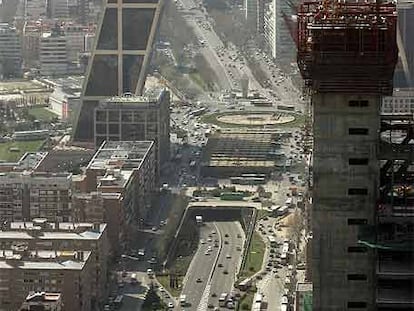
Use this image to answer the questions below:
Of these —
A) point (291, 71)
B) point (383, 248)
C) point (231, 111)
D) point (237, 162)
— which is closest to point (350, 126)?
point (383, 248)

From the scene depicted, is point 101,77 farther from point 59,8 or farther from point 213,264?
point 59,8

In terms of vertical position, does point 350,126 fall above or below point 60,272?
above

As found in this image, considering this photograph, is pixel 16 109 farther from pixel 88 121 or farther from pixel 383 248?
pixel 383 248

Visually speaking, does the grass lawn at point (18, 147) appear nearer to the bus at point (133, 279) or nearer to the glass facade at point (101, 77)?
the glass facade at point (101, 77)

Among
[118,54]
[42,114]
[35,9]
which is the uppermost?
[35,9]

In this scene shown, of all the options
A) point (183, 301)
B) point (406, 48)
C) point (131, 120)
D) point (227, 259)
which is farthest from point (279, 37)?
point (183, 301)
